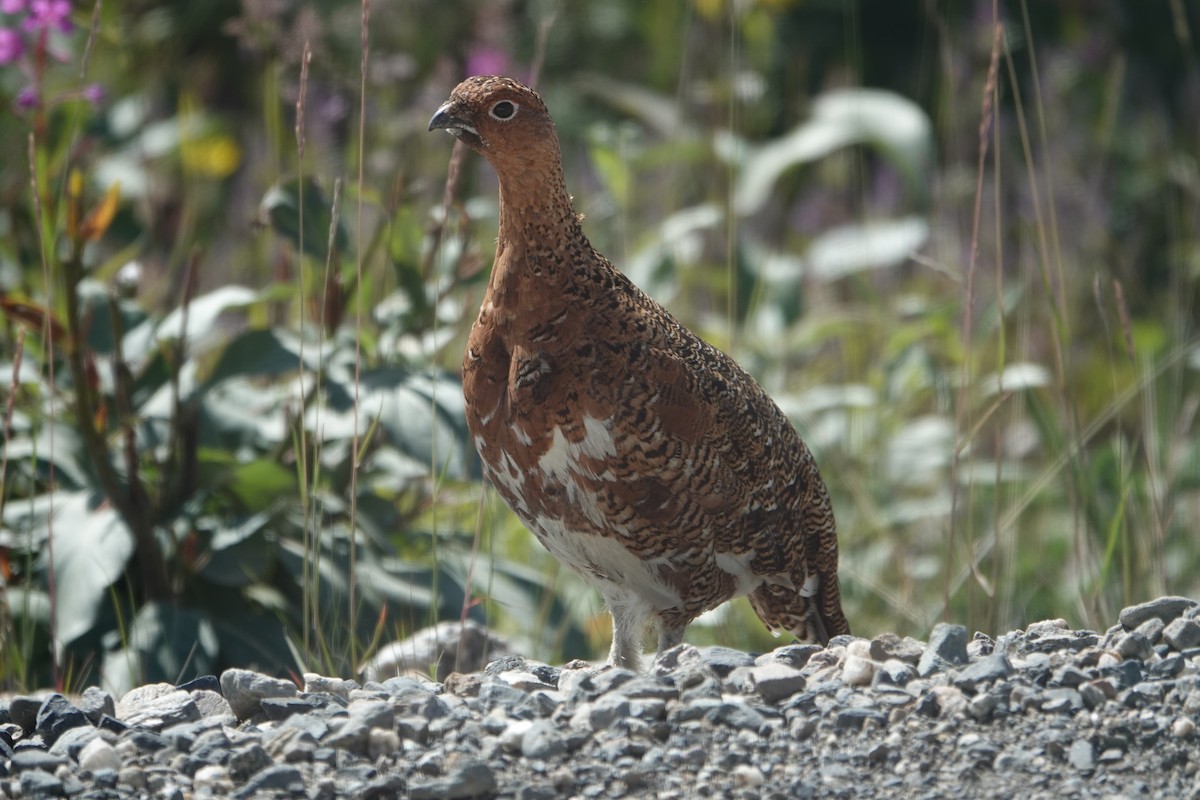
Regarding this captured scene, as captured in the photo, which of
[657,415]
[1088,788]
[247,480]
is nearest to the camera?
[1088,788]

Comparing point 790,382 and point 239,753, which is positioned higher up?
point 790,382

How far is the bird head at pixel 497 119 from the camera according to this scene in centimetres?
301

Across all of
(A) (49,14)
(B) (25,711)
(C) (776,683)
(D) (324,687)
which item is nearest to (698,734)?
(C) (776,683)

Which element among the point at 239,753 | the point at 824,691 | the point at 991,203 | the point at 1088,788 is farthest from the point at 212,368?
the point at 991,203

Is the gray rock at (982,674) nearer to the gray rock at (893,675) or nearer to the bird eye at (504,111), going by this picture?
the gray rock at (893,675)

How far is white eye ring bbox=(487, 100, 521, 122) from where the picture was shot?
301cm

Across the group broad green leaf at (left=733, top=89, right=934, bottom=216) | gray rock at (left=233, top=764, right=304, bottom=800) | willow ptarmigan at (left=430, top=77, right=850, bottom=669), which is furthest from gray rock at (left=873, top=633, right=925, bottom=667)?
broad green leaf at (left=733, top=89, right=934, bottom=216)

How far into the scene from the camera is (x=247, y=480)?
3.96 m

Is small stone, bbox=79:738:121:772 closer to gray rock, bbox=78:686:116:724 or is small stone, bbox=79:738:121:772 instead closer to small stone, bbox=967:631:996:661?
gray rock, bbox=78:686:116:724

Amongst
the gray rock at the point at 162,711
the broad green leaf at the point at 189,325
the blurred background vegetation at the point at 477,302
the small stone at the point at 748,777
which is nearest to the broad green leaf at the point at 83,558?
the blurred background vegetation at the point at 477,302

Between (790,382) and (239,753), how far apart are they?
14.1 feet

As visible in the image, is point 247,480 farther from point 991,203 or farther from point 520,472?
point 991,203

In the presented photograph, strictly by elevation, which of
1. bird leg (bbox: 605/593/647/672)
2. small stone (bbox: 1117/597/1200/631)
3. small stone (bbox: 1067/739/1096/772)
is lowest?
small stone (bbox: 1067/739/1096/772)

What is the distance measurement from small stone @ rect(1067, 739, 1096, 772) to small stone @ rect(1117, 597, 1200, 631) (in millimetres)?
489
